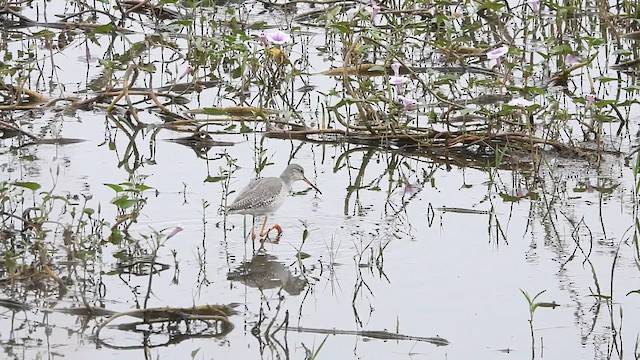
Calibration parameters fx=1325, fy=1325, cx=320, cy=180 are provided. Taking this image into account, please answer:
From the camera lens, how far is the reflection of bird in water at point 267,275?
20.9 feet

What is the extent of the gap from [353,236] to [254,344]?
1.73m

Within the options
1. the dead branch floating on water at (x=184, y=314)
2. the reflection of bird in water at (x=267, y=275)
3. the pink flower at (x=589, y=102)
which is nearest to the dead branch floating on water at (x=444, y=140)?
the pink flower at (x=589, y=102)

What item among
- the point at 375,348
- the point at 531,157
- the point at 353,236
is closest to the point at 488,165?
the point at 531,157

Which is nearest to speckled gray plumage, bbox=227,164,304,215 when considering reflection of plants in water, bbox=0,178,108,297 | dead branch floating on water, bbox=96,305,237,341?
reflection of plants in water, bbox=0,178,108,297

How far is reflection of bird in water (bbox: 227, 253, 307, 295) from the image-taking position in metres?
6.38

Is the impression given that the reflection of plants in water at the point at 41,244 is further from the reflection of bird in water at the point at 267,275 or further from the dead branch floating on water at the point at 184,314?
the reflection of bird in water at the point at 267,275

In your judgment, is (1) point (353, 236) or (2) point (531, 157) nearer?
(1) point (353, 236)

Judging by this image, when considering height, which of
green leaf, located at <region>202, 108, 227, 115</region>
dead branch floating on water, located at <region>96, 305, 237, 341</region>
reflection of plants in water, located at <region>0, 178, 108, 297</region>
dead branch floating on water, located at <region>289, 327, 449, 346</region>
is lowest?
dead branch floating on water, located at <region>289, 327, 449, 346</region>

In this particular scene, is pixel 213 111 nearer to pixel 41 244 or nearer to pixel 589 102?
pixel 589 102

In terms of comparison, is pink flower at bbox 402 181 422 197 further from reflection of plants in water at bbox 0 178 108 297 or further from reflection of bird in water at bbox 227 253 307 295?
reflection of plants in water at bbox 0 178 108 297

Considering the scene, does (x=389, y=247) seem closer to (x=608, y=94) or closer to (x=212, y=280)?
(x=212, y=280)

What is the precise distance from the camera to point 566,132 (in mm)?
8742

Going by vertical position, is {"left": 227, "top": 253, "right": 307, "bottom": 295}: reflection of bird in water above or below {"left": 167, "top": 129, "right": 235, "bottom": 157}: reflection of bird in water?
below

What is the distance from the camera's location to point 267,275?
21.6 ft
